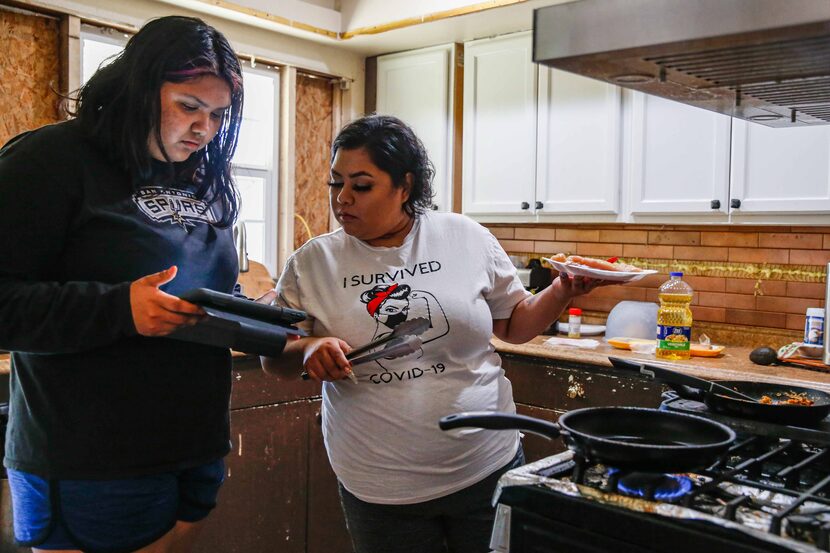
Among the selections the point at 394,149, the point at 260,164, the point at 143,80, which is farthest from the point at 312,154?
the point at 143,80

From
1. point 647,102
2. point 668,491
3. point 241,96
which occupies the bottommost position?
point 668,491

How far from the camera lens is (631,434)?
130cm

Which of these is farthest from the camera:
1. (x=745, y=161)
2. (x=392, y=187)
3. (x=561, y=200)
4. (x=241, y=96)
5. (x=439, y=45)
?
(x=439, y=45)

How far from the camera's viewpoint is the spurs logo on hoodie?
4.60 ft

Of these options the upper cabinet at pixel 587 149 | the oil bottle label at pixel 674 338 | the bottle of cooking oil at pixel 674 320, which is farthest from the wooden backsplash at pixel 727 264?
the oil bottle label at pixel 674 338

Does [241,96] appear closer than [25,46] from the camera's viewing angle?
Yes

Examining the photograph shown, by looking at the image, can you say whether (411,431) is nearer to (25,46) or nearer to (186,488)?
(186,488)

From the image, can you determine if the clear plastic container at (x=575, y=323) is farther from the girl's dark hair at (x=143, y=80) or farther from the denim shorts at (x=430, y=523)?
the girl's dark hair at (x=143, y=80)

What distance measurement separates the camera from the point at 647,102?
3.18m

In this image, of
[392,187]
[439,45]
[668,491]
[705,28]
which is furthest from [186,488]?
[439,45]

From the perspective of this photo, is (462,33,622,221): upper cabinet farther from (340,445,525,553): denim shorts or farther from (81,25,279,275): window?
(340,445,525,553): denim shorts

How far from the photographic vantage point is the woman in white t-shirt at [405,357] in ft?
5.22

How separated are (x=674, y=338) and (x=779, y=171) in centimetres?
71

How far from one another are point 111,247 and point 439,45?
283 centimetres
